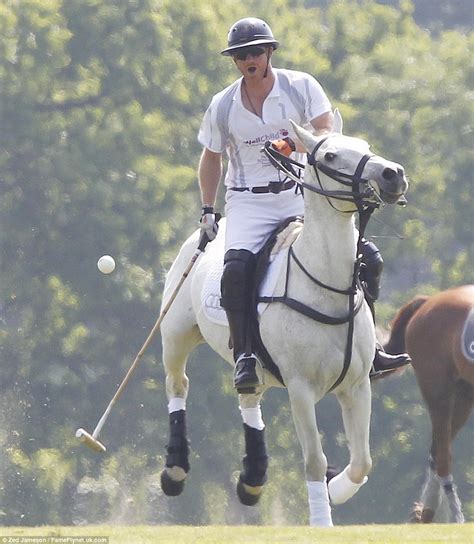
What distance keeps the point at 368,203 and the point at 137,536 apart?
2.35 meters

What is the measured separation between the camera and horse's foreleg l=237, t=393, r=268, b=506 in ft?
46.2

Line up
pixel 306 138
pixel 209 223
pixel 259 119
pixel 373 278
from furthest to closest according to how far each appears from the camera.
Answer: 1. pixel 209 223
2. pixel 259 119
3. pixel 373 278
4. pixel 306 138

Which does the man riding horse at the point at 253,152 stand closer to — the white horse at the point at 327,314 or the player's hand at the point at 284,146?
the player's hand at the point at 284,146

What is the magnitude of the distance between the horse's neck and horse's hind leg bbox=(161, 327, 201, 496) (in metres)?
2.28

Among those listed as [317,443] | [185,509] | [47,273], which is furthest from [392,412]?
[317,443]

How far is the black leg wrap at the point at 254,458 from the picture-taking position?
46.3 ft

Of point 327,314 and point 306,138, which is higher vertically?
point 306,138

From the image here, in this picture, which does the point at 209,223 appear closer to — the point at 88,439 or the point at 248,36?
the point at 248,36

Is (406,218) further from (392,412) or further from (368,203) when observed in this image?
(368,203)

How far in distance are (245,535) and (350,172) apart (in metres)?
2.22

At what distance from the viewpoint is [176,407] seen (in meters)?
15.0

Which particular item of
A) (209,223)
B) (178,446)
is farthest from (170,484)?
(209,223)

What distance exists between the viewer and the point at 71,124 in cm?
3600

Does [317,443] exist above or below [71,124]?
above
